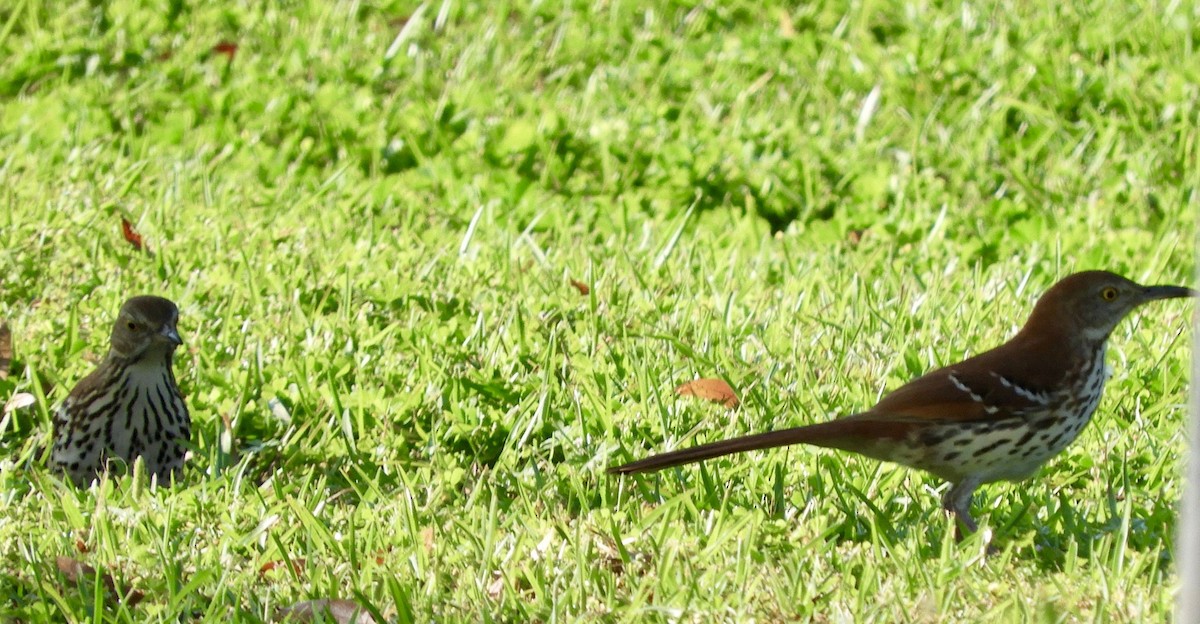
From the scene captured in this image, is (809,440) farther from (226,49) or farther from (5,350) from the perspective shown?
(226,49)

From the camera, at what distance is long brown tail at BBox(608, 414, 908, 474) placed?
13.3 ft

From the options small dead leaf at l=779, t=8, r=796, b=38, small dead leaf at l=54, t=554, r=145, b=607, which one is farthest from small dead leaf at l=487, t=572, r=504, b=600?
small dead leaf at l=779, t=8, r=796, b=38

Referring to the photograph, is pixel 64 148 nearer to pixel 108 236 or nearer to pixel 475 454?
pixel 108 236

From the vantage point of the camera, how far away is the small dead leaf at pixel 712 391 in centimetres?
511

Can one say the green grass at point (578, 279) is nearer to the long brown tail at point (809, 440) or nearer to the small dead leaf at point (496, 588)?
the small dead leaf at point (496, 588)

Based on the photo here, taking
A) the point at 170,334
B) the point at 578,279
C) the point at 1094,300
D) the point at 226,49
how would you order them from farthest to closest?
1. the point at 226,49
2. the point at 578,279
3. the point at 170,334
4. the point at 1094,300

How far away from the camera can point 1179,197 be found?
706 centimetres

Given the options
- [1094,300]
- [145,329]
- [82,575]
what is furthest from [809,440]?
[145,329]

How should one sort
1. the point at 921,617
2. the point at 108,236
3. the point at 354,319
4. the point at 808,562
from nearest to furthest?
1. the point at 921,617
2. the point at 808,562
3. the point at 354,319
4. the point at 108,236

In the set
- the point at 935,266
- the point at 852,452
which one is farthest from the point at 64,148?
the point at 852,452

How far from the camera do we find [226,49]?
825cm

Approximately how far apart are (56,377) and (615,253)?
7.39 feet

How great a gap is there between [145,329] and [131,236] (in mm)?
1521

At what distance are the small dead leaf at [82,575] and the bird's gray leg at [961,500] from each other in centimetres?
208
